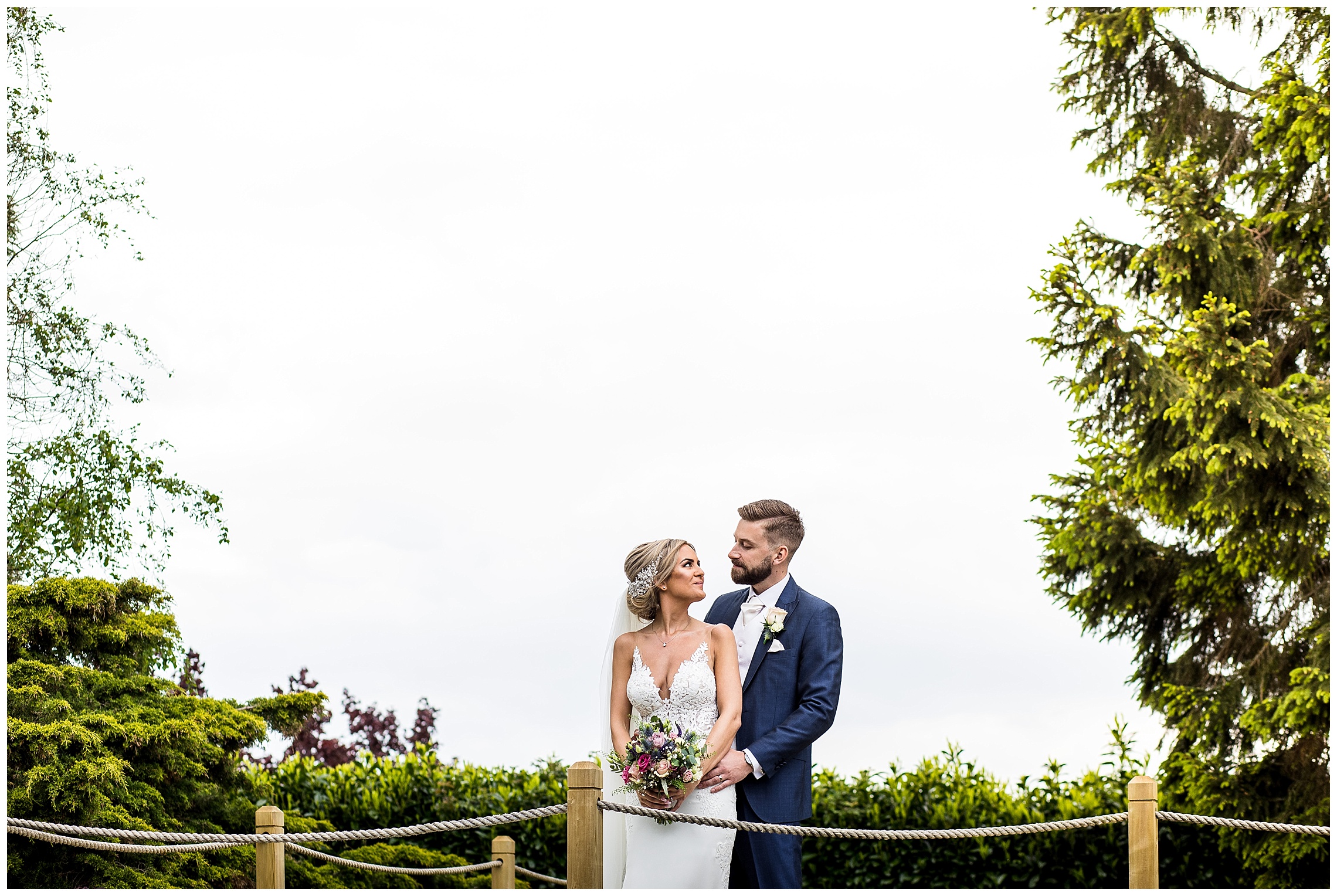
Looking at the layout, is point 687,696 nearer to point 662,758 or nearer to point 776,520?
point 662,758

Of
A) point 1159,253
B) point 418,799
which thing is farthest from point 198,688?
point 1159,253

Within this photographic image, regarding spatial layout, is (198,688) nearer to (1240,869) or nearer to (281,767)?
(281,767)

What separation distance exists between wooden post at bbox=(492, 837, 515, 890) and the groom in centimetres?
254

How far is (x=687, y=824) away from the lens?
4711mm

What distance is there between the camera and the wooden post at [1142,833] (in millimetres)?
4855

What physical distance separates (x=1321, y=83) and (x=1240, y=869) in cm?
560

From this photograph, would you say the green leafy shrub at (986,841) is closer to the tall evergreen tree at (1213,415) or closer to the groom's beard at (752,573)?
the tall evergreen tree at (1213,415)

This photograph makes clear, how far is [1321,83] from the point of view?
850cm

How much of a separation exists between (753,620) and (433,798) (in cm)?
522

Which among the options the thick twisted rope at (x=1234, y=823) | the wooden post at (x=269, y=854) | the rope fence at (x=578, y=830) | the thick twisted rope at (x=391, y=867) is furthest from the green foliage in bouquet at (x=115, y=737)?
→ the thick twisted rope at (x=1234, y=823)

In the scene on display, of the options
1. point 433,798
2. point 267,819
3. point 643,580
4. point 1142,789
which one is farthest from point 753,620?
point 433,798

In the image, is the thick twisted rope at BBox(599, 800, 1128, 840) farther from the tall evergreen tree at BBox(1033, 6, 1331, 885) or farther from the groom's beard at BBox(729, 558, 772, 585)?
the tall evergreen tree at BBox(1033, 6, 1331, 885)

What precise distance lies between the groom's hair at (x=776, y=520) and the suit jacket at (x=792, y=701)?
0.62 ft

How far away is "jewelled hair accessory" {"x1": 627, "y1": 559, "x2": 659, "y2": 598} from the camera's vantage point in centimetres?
472
